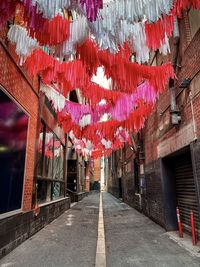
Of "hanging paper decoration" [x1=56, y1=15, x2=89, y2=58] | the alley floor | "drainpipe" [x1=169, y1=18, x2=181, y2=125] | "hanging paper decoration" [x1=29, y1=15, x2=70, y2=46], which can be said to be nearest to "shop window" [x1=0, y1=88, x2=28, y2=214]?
the alley floor

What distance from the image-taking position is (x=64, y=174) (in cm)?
1399

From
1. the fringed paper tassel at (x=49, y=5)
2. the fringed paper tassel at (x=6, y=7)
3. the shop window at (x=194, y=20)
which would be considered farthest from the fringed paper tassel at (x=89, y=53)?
the shop window at (x=194, y=20)

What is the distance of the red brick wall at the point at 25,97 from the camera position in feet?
16.4

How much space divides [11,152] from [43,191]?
12.6 ft

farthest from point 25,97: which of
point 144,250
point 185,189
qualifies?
point 185,189

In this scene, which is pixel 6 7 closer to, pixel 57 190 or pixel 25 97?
pixel 25 97

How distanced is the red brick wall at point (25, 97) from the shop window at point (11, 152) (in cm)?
29

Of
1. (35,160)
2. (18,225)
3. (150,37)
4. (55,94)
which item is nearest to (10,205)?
(18,225)

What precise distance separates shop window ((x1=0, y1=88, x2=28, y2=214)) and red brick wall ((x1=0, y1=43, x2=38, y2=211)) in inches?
11.3

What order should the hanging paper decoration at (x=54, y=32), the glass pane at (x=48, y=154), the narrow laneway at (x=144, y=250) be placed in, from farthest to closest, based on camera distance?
1. the glass pane at (x=48, y=154)
2. the narrow laneway at (x=144, y=250)
3. the hanging paper decoration at (x=54, y=32)

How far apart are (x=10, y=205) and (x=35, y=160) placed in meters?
2.23

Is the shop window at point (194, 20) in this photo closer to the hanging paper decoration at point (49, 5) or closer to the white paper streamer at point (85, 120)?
the hanging paper decoration at point (49, 5)

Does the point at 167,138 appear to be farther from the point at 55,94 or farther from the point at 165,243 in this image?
the point at 55,94

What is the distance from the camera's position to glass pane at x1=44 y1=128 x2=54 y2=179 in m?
9.19
